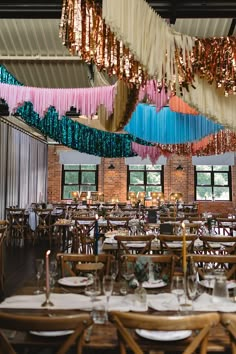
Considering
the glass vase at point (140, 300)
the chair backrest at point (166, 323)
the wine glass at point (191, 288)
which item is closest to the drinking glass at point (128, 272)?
the glass vase at point (140, 300)

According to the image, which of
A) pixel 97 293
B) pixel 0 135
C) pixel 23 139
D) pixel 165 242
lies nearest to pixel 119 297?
pixel 97 293

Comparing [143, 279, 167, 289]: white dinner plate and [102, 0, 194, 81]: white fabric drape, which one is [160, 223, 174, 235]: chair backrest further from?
[102, 0, 194, 81]: white fabric drape

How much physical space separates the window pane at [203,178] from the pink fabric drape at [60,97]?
10294 millimetres

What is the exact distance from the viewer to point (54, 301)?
229 cm

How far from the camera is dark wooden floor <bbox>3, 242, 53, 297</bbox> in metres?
5.52

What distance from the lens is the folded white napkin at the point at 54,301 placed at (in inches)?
86.7

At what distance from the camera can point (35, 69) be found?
794cm

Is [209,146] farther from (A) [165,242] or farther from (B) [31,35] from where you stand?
(B) [31,35]

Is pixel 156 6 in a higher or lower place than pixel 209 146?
higher

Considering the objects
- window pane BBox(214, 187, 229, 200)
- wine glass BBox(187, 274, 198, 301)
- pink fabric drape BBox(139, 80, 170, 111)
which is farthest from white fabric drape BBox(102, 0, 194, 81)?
window pane BBox(214, 187, 229, 200)

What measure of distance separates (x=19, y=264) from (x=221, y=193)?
33.6 feet

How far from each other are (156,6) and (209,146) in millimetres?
4031

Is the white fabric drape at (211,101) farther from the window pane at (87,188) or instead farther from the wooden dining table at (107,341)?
the window pane at (87,188)

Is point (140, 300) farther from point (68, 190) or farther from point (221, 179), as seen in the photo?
point (221, 179)
